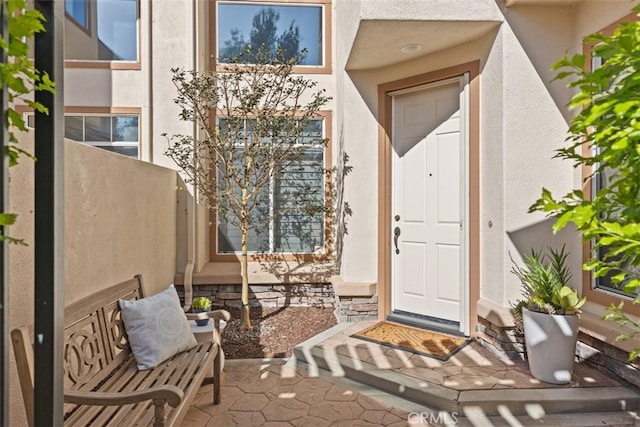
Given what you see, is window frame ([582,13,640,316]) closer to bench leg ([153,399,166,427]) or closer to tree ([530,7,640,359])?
tree ([530,7,640,359])

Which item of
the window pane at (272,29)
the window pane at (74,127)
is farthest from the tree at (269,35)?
the window pane at (74,127)

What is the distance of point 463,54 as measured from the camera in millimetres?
3738

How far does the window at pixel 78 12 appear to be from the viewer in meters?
5.24

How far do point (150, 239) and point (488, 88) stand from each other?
3.78m

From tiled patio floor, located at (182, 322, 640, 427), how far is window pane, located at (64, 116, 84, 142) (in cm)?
406

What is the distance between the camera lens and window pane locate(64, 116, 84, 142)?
519cm

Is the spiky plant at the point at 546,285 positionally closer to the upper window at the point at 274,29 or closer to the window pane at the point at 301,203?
the window pane at the point at 301,203

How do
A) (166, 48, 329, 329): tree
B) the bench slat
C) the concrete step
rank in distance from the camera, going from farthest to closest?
(166, 48, 329, 329): tree → the concrete step → the bench slat

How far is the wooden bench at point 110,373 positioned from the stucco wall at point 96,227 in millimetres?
189

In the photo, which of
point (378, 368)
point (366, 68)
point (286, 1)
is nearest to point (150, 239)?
point (378, 368)

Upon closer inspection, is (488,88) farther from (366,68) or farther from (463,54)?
(366,68)

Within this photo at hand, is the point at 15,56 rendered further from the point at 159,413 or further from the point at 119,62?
the point at 119,62

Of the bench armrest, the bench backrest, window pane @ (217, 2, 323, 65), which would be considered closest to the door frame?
window pane @ (217, 2, 323, 65)

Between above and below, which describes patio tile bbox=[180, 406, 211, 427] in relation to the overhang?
below
